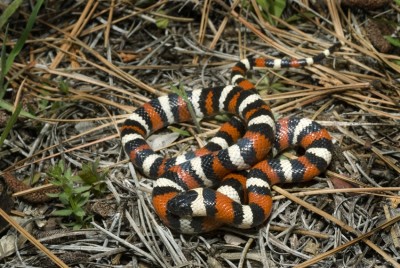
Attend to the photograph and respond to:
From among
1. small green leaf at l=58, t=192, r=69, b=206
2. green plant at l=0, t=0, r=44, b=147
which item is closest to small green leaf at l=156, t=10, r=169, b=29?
green plant at l=0, t=0, r=44, b=147

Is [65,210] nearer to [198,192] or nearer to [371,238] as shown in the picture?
[198,192]

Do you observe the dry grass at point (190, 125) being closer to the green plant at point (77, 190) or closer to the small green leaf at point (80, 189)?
the green plant at point (77, 190)

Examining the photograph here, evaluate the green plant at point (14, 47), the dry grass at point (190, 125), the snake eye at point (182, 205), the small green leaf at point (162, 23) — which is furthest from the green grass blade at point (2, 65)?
the snake eye at point (182, 205)

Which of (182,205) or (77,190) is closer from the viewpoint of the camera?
(182,205)

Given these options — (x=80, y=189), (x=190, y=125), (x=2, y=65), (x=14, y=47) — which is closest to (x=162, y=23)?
(x=190, y=125)

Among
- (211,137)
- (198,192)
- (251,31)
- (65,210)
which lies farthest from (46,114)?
(251,31)

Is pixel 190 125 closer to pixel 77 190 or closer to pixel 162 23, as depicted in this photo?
pixel 162 23
